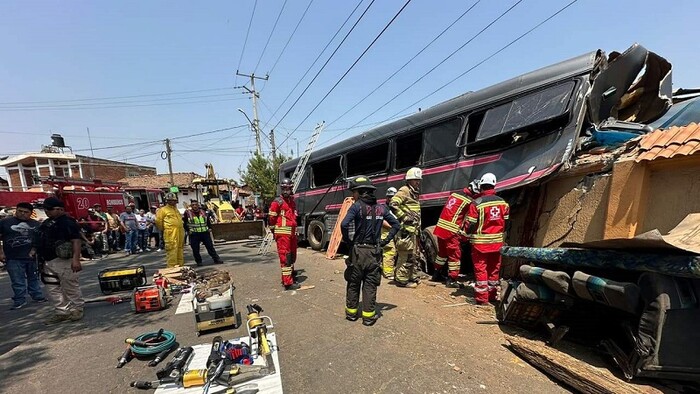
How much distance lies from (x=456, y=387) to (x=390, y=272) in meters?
3.20

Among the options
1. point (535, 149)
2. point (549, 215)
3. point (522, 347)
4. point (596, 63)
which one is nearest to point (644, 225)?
point (549, 215)

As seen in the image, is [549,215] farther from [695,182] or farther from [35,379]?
[35,379]

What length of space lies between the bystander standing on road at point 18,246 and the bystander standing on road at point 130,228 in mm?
5108

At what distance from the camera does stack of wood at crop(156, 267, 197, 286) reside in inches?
218

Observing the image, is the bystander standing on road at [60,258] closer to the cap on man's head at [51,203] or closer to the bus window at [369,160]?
the cap on man's head at [51,203]

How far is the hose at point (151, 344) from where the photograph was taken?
2.90 m

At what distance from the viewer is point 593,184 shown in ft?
11.5

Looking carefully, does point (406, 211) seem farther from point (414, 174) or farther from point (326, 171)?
point (326, 171)

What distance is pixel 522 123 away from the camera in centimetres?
424

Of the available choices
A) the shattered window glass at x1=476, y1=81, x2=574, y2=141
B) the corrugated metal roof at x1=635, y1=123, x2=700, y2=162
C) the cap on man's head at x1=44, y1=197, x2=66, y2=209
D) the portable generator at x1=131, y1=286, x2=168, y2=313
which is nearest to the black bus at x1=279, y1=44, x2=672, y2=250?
the shattered window glass at x1=476, y1=81, x2=574, y2=141

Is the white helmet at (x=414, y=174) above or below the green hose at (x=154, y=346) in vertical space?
above

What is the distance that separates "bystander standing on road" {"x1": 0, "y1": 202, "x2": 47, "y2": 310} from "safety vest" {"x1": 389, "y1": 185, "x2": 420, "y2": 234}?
604cm

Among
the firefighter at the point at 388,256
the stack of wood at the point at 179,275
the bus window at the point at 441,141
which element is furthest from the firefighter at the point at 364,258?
the stack of wood at the point at 179,275

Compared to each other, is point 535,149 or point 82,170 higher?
point 82,170
